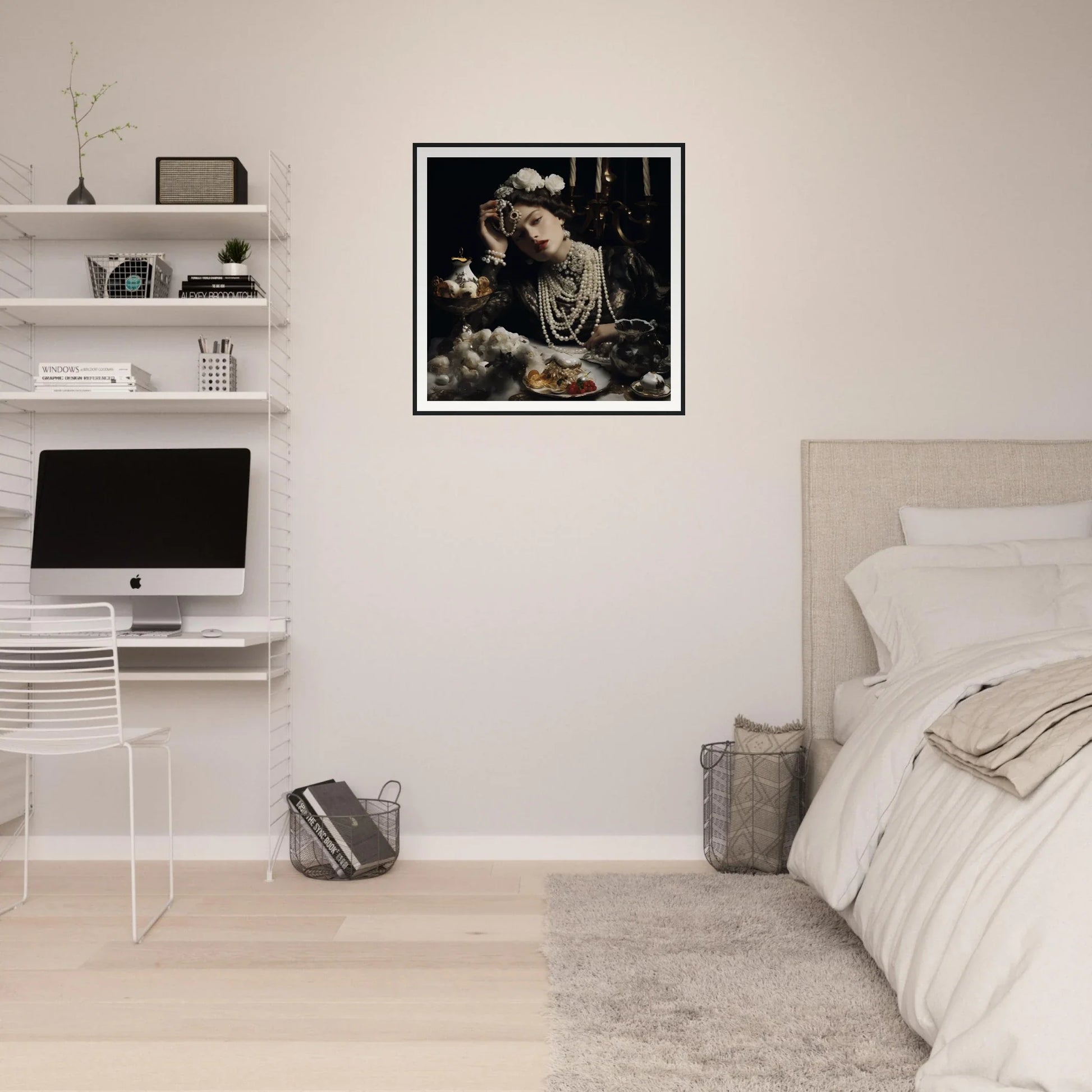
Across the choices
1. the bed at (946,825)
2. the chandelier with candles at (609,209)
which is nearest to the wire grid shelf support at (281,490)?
the chandelier with candles at (609,209)

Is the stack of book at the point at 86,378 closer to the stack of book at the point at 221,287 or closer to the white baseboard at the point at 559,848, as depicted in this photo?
the stack of book at the point at 221,287

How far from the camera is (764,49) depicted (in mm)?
3385

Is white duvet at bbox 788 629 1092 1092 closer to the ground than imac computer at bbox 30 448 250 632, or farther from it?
closer to the ground

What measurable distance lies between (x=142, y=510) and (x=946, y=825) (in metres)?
2.44

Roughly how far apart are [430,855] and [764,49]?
278 centimetres

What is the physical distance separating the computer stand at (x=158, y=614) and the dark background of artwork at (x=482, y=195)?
3.85 ft

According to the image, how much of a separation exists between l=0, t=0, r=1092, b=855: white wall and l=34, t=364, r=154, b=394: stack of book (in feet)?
1.70

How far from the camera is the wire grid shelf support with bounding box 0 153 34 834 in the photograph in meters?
3.38

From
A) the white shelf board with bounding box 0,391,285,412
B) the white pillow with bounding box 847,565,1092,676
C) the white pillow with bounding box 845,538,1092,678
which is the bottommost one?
the white pillow with bounding box 847,565,1092,676

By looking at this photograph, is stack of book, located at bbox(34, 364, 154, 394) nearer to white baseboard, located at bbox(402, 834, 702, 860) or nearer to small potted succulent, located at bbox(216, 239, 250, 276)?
small potted succulent, located at bbox(216, 239, 250, 276)

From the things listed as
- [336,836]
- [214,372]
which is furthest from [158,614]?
[336,836]

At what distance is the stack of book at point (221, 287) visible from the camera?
10.4 feet

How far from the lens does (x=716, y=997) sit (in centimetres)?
216

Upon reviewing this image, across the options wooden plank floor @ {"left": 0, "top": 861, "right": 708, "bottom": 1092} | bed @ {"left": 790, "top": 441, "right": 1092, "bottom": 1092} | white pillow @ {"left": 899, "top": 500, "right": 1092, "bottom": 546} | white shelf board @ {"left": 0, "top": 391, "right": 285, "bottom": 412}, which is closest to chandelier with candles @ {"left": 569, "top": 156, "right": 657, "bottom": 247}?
bed @ {"left": 790, "top": 441, "right": 1092, "bottom": 1092}
